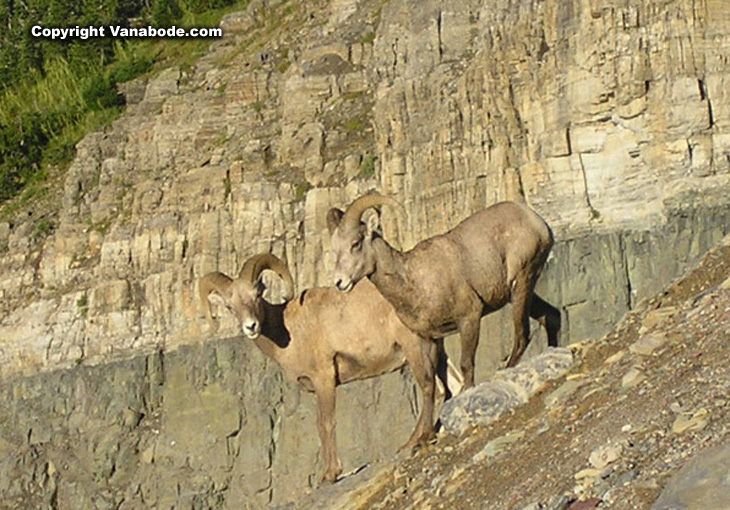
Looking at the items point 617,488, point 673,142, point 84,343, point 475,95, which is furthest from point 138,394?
point 617,488

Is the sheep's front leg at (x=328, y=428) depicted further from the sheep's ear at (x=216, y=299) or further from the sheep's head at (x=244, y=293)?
the sheep's ear at (x=216, y=299)

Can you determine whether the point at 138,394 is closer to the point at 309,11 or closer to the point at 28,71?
the point at 309,11

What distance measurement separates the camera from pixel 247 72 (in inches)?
1593

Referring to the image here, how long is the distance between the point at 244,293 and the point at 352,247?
2.57 m

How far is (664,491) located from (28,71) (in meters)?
42.7

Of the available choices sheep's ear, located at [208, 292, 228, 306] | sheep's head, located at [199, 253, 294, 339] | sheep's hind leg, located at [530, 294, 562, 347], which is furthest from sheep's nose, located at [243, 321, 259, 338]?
sheep's hind leg, located at [530, 294, 562, 347]

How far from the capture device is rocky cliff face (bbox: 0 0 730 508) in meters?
28.5

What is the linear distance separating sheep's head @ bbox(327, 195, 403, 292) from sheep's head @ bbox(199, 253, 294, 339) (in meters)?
2.09

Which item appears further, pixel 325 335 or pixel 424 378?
A: pixel 325 335

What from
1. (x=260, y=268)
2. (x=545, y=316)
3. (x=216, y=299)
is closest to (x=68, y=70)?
(x=260, y=268)

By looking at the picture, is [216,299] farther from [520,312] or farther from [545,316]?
[545,316]

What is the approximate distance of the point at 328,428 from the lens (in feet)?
65.1

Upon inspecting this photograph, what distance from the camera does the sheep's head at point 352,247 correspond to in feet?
59.4

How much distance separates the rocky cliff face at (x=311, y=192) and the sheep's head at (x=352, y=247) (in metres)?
9.85
